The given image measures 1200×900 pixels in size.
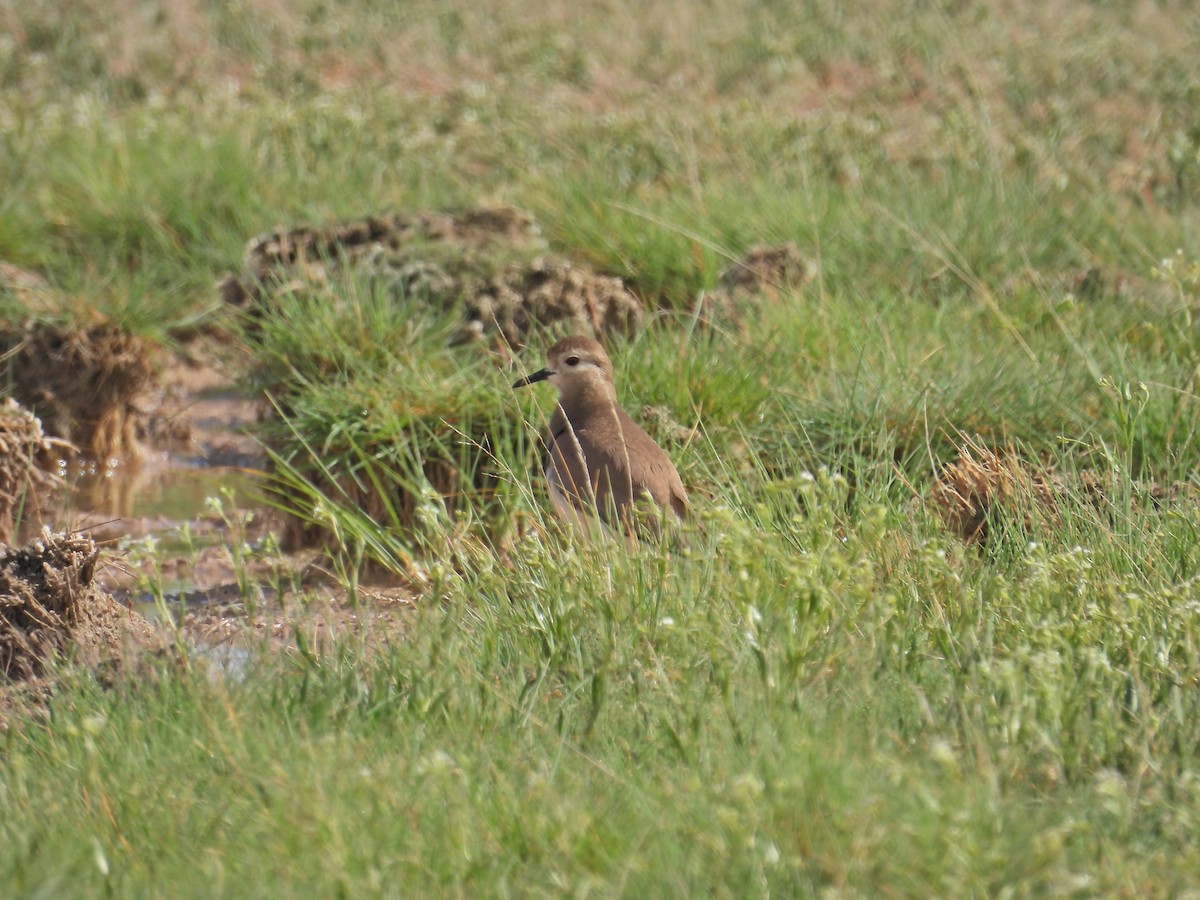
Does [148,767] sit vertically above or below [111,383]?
above

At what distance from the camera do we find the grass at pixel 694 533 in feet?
10.7

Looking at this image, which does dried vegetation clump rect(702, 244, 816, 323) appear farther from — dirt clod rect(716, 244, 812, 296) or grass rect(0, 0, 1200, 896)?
grass rect(0, 0, 1200, 896)

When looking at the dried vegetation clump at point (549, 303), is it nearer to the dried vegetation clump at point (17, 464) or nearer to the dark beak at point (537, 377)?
the dark beak at point (537, 377)

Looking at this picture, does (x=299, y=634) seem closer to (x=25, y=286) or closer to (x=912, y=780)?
(x=912, y=780)

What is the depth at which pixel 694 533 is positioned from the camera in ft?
14.0

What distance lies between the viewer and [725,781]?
3.38 meters

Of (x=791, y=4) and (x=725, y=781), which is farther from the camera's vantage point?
(x=791, y=4)

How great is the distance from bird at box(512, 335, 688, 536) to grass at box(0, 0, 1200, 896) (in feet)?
0.63

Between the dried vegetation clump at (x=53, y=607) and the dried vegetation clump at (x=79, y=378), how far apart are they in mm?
2987

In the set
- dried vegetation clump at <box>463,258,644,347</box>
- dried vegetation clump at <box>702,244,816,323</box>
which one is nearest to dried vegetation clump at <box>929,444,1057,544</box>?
dried vegetation clump at <box>702,244,816,323</box>

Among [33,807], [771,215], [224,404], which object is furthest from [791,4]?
[33,807]

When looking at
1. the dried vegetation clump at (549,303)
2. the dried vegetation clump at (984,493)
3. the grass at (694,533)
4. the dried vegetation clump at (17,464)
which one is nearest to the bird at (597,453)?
the grass at (694,533)

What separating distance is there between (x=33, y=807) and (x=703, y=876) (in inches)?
61.6

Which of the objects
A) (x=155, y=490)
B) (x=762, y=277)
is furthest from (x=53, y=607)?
(x=762, y=277)
